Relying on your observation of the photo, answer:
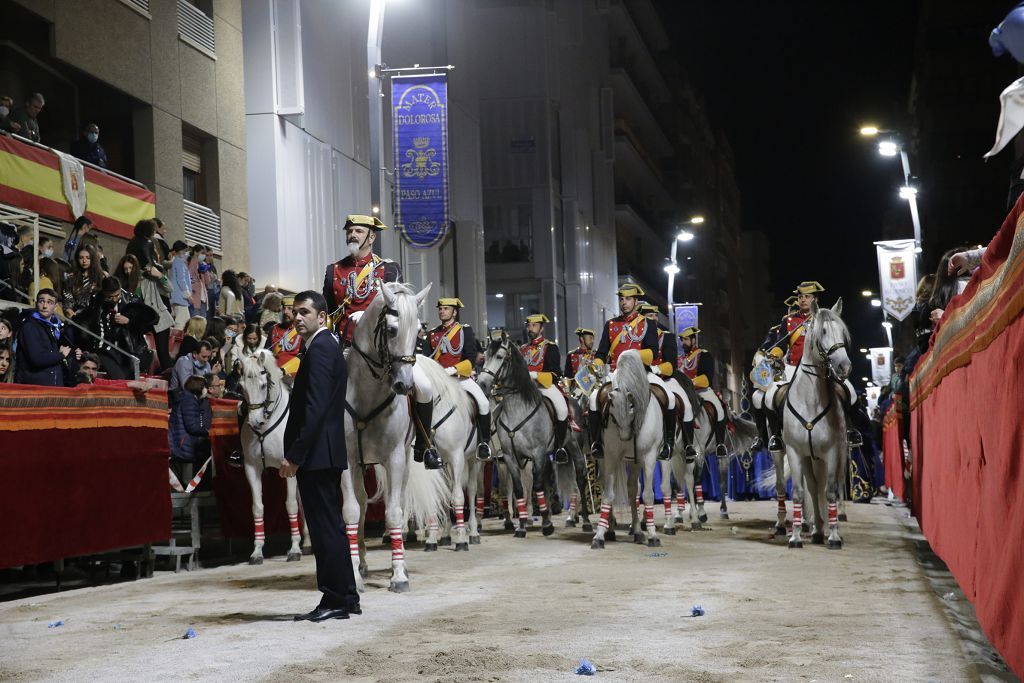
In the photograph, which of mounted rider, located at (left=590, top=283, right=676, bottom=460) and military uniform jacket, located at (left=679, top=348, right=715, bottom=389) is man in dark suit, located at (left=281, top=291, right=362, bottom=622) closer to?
mounted rider, located at (left=590, top=283, right=676, bottom=460)

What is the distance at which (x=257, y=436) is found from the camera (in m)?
14.2

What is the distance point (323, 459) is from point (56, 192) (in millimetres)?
10866

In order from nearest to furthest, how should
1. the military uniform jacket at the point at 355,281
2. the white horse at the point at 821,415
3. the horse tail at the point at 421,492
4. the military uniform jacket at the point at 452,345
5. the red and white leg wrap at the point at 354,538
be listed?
the red and white leg wrap at the point at 354,538
the military uniform jacket at the point at 355,281
the horse tail at the point at 421,492
the white horse at the point at 821,415
the military uniform jacket at the point at 452,345

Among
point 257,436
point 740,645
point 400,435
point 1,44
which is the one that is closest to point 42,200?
point 1,44

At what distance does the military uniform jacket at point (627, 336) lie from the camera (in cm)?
1642

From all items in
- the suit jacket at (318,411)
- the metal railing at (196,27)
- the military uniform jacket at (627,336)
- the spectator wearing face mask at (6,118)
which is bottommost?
the suit jacket at (318,411)

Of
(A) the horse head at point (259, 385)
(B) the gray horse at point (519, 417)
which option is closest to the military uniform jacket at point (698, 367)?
(B) the gray horse at point (519, 417)

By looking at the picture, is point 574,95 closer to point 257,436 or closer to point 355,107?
point 355,107

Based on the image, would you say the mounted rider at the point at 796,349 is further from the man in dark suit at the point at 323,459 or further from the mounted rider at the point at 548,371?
the man in dark suit at the point at 323,459

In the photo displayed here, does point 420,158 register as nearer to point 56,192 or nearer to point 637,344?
point 56,192

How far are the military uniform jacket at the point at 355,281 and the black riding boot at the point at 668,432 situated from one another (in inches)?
224

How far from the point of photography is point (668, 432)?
16.4 m

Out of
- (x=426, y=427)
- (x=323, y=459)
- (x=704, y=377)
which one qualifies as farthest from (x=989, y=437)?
(x=704, y=377)

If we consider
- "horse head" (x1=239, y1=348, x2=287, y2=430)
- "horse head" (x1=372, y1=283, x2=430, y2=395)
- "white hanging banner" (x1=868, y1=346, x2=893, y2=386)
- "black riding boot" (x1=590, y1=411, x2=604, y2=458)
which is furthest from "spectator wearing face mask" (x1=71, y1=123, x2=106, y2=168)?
"white hanging banner" (x1=868, y1=346, x2=893, y2=386)
